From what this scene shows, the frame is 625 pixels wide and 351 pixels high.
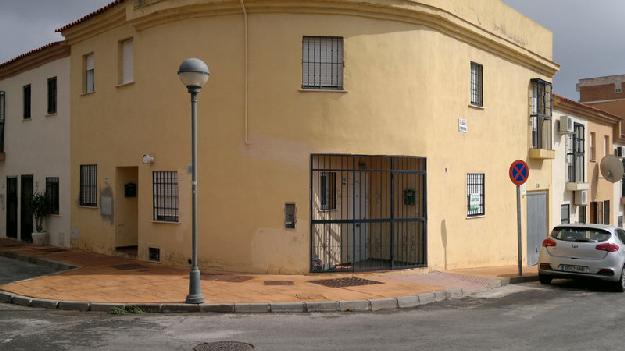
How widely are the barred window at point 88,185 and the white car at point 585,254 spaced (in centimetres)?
1169

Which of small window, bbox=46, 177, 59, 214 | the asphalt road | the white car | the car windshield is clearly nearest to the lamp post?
the asphalt road

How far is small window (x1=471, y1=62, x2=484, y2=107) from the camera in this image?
16484 millimetres

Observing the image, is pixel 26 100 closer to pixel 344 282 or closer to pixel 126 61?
pixel 126 61

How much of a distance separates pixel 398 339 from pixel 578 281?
8.60 m

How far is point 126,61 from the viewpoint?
1548cm

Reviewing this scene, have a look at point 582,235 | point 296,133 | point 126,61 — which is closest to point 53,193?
point 126,61

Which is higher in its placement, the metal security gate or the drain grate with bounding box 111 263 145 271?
the metal security gate

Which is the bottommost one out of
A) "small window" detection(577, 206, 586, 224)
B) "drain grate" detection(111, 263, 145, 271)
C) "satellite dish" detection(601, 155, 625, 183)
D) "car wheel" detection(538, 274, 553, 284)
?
"car wheel" detection(538, 274, 553, 284)

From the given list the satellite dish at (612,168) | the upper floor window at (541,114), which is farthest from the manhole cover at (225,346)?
the satellite dish at (612,168)

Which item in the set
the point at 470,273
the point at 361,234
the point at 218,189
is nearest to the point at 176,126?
the point at 218,189

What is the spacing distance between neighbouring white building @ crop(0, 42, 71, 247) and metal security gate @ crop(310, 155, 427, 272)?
28.3ft

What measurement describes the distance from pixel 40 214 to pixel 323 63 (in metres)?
10.8

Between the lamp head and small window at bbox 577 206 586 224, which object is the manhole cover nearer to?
the lamp head

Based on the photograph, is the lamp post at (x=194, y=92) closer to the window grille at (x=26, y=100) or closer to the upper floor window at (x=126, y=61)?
the upper floor window at (x=126, y=61)
